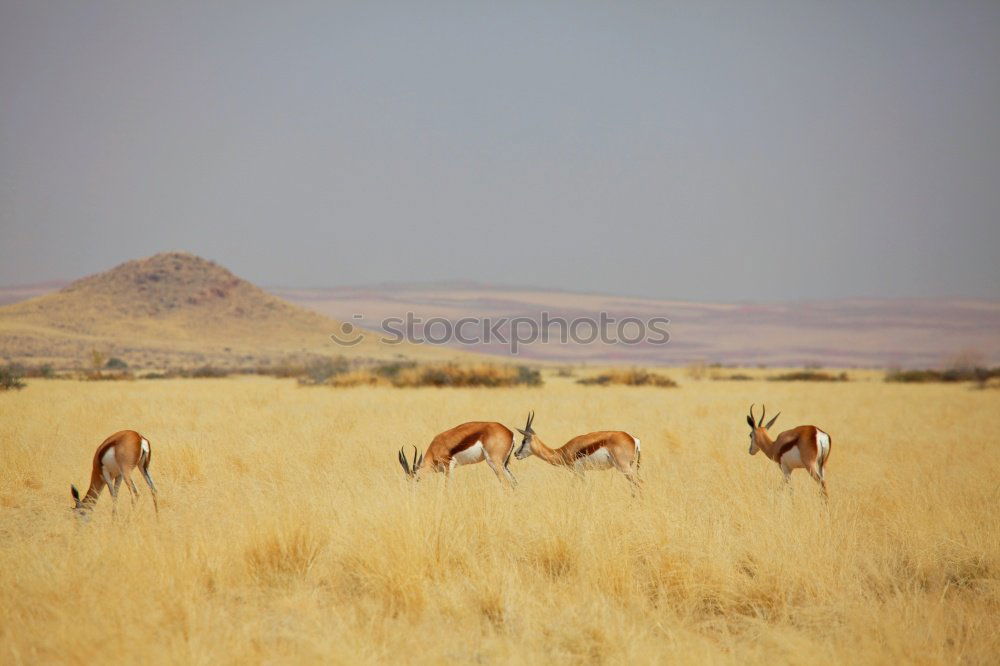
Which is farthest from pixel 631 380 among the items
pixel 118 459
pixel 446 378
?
pixel 118 459

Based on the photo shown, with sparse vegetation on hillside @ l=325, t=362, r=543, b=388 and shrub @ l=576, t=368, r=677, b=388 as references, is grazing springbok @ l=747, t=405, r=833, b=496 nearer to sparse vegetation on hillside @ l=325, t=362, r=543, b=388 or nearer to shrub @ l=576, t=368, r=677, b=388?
sparse vegetation on hillside @ l=325, t=362, r=543, b=388

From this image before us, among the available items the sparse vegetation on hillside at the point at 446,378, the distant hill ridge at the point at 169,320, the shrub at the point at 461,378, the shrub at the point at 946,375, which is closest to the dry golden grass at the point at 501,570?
the sparse vegetation on hillside at the point at 446,378

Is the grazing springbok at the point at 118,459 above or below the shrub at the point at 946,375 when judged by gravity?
above

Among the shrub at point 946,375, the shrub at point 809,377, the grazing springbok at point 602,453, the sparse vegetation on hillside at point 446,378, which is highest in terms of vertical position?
the grazing springbok at point 602,453

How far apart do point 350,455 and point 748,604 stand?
7758mm

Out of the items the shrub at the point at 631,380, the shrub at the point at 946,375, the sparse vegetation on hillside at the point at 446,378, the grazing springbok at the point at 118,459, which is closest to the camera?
the grazing springbok at the point at 118,459

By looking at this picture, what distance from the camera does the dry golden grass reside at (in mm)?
4648

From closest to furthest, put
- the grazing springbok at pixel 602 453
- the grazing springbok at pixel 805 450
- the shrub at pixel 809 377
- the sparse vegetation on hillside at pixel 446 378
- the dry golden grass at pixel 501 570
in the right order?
the dry golden grass at pixel 501 570
the grazing springbok at pixel 805 450
the grazing springbok at pixel 602 453
the sparse vegetation on hillside at pixel 446 378
the shrub at pixel 809 377

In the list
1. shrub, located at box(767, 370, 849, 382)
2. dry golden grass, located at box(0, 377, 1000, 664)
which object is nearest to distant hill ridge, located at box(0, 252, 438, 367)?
shrub, located at box(767, 370, 849, 382)

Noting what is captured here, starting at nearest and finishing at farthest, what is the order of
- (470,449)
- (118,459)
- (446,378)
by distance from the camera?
(118,459) < (470,449) < (446,378)

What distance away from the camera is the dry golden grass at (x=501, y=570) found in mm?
4648

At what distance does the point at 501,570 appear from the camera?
5770 millimetres

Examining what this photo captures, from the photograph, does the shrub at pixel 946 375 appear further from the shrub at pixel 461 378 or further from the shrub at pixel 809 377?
the shrub at pixel 461 378

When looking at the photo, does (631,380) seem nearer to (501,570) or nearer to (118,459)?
(118,459)
